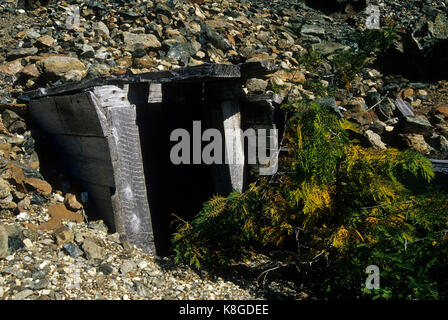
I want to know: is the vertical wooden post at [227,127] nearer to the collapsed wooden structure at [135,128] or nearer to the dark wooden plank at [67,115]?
the collapsed wooden structure at [135,128]

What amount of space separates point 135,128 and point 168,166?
87 centimetres

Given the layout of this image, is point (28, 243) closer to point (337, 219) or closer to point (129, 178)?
point (129, 178)

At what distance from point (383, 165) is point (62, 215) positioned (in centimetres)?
343

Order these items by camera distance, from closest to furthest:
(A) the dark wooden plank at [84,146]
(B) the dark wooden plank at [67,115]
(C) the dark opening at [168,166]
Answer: (B) the dark wooden plank at [67,115], (A) the dark wooden plank at [84,146], (C) the dark opening at [168,166]

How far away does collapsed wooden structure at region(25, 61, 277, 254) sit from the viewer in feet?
10.9

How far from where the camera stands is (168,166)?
4.37 metres

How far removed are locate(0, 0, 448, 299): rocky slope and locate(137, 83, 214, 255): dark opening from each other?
774 millimetres

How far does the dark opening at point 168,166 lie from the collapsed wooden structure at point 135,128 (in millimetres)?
13

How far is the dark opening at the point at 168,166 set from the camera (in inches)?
155

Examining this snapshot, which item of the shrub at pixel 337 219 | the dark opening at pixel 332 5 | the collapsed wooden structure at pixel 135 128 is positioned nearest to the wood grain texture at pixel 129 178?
the collapsed wooden structure at pixel 135 128

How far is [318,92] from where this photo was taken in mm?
6266

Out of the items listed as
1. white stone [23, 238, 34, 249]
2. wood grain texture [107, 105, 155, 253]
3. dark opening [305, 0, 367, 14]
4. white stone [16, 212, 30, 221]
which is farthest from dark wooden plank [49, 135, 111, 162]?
dark opening [305, 0, 367, 14]

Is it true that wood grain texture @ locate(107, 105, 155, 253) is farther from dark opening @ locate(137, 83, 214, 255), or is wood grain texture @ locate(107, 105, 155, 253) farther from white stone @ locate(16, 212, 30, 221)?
white stone @ locate(16, 212, 30, 221)

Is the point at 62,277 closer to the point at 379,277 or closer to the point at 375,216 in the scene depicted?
the point at 379,277
